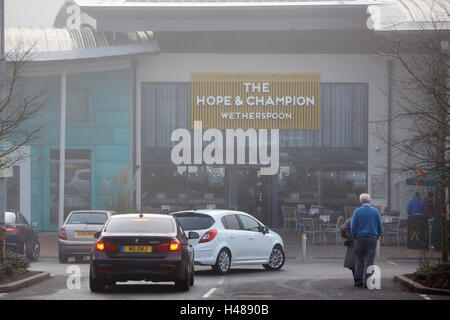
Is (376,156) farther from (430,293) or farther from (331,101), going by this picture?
(430,293)

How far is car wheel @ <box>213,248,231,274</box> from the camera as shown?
18.9 meters

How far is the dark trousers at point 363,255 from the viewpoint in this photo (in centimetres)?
1588

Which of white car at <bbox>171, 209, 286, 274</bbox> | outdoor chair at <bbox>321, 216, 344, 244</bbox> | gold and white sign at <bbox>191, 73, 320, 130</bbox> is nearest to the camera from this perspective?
white car at <bbox>171, 209, 286, 274</bbox>

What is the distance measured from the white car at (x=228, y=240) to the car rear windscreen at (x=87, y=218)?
376cm

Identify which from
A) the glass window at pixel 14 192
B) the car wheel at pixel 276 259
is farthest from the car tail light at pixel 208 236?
the glass window at pixel 14 192

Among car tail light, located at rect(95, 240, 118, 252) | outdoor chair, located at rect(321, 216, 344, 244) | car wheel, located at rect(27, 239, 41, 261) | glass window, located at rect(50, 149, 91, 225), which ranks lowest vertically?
car wheel, located at rect(27, 239, 41, 261)

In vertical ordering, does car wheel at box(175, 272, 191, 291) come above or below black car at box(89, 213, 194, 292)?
below

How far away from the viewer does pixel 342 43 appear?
3525cm

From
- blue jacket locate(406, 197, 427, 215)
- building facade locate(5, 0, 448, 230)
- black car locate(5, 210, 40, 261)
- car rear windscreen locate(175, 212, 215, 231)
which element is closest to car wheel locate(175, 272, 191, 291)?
car rear windscreen locate(175, 212, 215, 231)

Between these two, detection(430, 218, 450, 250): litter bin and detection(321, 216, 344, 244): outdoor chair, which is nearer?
detection(430, 218, 450, 250): litter bin

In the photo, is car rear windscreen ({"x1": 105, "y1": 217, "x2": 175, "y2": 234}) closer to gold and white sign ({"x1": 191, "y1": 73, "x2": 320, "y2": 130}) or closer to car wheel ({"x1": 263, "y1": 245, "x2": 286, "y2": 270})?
car wheel ({"x1": 263, "y1": 245, "x2": 286, "y2": 270})

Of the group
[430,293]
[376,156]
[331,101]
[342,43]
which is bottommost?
[430,293]

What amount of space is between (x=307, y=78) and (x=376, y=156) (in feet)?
13.5
